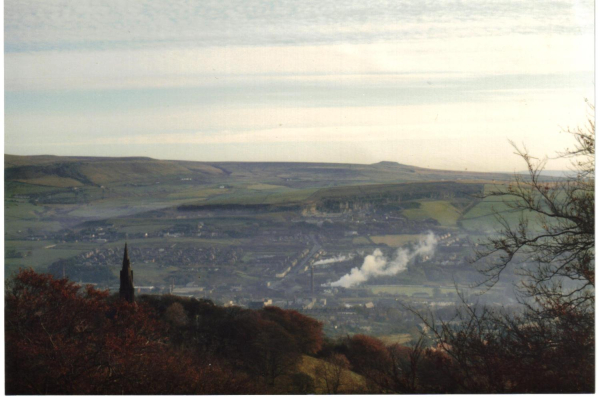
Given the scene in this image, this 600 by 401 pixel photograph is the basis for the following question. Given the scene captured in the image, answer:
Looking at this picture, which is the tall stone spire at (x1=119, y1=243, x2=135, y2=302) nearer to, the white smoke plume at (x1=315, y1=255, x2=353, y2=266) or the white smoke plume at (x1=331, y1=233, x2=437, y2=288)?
the white smoke plume at (x1=315, y1=255, x2=353, y2=266)

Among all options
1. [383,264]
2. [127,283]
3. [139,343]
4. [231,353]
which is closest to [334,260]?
[383,264]

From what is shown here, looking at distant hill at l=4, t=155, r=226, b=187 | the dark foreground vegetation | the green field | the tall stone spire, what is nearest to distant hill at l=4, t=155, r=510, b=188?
distant hill at l=4, t=155, r=226, b=187

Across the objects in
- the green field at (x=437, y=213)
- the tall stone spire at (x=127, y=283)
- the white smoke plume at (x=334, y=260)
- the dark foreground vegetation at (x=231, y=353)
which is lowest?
the dark foreground vegetation at (x=231, y=353)

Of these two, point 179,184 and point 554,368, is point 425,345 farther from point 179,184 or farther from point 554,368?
point 179,184

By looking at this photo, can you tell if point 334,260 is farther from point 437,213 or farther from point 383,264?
point 437,213

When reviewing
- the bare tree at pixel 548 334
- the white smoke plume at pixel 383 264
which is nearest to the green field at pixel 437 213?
the white smoke plume at pixel 383 264

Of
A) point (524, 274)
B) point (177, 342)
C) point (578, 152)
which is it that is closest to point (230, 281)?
point (177, 342)

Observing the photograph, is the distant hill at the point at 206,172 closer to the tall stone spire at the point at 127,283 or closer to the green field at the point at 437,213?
the green field at the point at 437,213
